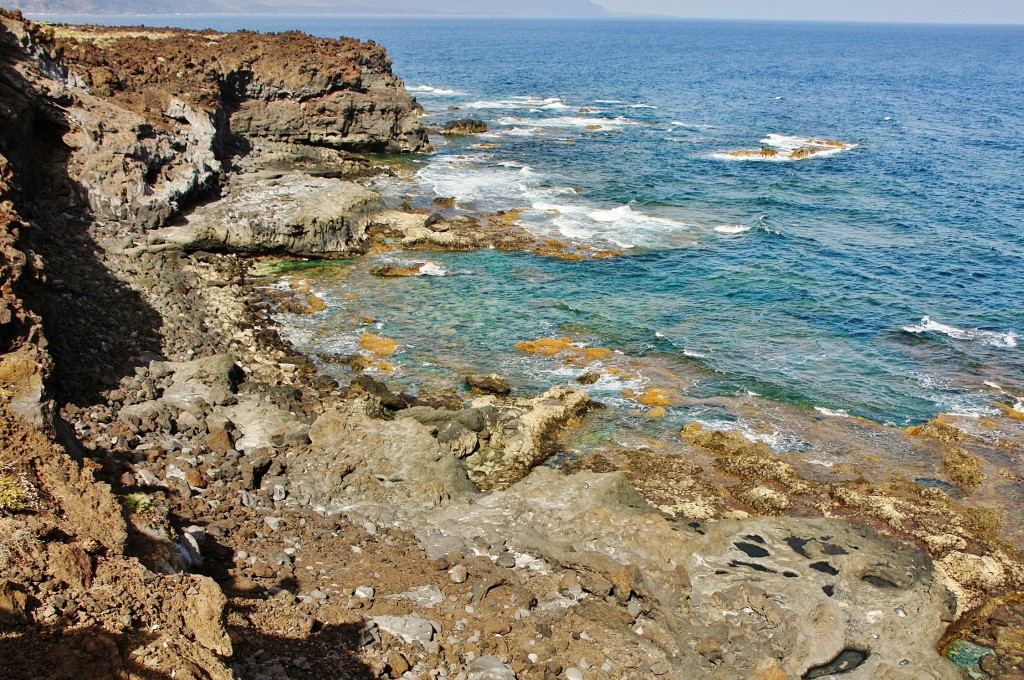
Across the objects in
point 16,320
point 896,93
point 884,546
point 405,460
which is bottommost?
point 884,546

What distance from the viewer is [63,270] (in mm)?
25422

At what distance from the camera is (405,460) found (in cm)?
1892

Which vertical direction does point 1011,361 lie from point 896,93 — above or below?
below

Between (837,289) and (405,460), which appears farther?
(837,289)

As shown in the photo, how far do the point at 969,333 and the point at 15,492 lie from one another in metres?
35.0

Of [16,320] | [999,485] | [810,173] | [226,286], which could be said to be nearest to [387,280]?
[226,286]

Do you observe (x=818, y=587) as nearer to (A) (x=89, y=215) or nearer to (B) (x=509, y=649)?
(B) (x=509, y=649)

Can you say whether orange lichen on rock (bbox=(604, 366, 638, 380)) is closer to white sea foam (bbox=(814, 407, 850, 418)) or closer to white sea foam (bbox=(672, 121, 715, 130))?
white sea foam (bbox=(814, 407, 850, 418))

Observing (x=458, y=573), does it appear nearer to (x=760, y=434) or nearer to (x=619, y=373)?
(x=760, y=434)

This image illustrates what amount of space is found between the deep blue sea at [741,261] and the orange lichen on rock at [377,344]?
40 cm

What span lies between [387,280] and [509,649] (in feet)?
79.6

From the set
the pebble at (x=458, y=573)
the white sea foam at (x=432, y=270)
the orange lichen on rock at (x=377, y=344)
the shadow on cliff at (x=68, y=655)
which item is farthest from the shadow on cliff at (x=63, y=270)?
the white sea foam at (x=432, y=270)

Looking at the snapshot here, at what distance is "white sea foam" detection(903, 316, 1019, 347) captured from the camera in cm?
3067

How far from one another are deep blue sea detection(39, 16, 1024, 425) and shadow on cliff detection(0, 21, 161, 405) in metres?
6.98
